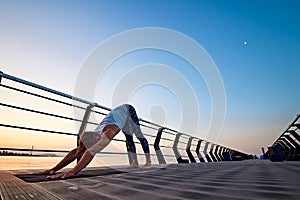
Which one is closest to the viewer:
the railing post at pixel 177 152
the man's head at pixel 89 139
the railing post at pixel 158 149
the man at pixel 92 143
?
the man at pixel 92 143

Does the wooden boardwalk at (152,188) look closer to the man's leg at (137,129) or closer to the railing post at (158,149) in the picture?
the man's leg at (137,129)

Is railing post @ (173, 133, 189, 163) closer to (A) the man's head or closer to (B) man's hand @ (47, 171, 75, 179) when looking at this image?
(A) the man's head

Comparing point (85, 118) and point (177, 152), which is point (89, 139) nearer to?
point (85, 118)

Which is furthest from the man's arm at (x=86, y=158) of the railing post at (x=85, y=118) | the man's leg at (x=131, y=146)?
the man's leg at (x=131, y=146)

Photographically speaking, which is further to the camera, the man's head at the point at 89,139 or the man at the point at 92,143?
the man's head at the point at 89,139

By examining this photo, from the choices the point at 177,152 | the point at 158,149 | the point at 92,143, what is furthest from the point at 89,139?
the point at 177,152

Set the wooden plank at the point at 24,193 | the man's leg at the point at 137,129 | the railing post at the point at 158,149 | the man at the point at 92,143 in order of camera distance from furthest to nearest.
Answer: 1. the railing post at the point at 158,149
2. the man's leg at the point at 137,129
3. the man at the point at 92,143
4. the wooden plank at the point at 24,193

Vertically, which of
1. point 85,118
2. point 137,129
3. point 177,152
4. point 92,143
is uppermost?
point 85,118

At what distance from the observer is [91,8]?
577 cm

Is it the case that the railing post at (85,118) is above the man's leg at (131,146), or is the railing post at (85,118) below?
above

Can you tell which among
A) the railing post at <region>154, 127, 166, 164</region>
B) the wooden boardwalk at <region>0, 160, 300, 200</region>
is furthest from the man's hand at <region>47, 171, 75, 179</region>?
the railing post at <region>154, 127, 166, 164</region>

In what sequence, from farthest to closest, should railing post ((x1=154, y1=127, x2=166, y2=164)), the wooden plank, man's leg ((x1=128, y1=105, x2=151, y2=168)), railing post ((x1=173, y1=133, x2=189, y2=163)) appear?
railing post ((x1=173, y1=133, x2=189, y2=163)), railing post ((x1=154, y1=127, x2=166, y2=164)), man's leg ((x1=128, y1=105, x2=151, y2=168)), the wooden plank

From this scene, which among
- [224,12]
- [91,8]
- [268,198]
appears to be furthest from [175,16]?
[268,198]

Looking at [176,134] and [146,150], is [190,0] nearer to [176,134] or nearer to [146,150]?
[176,134]
